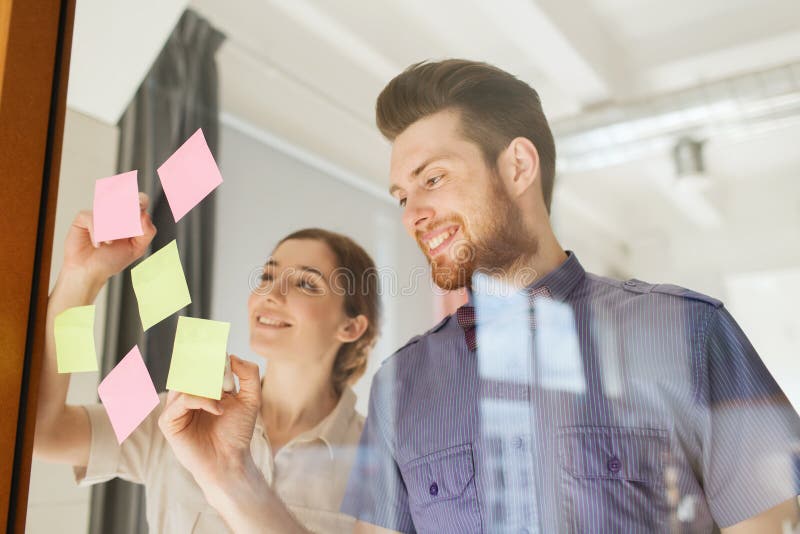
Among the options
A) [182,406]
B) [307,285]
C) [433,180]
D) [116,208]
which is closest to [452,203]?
[433,180]

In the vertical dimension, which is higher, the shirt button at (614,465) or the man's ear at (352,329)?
the man's ear at (352,329)

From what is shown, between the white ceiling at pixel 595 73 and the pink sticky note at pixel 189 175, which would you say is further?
the pink sticky note at pixel 189 175

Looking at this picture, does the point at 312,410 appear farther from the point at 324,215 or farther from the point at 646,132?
the point at 646,132

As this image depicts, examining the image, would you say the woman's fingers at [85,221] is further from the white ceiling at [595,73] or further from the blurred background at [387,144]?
the white ceiling at [595,73]

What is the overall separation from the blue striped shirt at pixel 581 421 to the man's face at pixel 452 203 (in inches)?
1.9

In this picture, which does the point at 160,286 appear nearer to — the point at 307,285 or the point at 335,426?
the point at 307,285

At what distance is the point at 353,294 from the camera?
2.52 ft

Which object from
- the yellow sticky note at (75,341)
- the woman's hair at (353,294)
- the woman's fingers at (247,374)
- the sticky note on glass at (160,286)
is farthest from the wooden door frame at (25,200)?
the woman's hair at (353,294)

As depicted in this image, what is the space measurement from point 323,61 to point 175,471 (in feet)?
1.94

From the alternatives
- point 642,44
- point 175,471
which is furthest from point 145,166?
point 642,44

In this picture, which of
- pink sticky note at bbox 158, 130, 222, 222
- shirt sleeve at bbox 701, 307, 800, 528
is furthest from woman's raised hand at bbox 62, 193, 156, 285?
shirt sleeve at bbox 701, 307, 800, 528

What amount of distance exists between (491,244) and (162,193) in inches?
21.6

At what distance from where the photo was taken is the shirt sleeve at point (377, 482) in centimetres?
71

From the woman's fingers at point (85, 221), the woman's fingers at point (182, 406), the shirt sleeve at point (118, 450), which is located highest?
the woman's fingers at point (85, 221)
